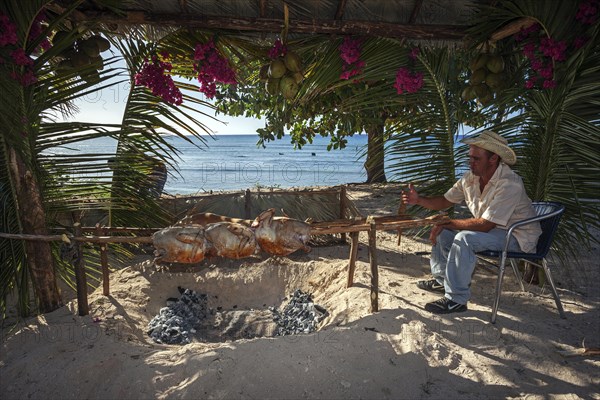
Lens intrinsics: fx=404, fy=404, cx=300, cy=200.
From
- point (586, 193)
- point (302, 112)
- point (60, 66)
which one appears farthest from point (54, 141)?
point (302, 112)

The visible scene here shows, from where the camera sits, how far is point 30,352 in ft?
9.16

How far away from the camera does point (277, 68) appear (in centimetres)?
343

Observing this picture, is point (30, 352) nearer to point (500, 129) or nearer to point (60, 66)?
point (60, 66)

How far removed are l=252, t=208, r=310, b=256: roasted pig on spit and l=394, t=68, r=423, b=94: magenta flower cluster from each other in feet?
7.02

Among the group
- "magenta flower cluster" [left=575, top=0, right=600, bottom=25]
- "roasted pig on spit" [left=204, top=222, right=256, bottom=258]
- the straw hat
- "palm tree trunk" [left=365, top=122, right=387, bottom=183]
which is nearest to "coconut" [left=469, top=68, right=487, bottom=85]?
the straw hat

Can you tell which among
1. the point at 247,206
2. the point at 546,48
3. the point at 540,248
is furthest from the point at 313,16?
the point at 540,248

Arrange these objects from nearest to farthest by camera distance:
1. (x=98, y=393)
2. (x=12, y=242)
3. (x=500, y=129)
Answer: (x=98, y=393) < (x=12, y=242) < (x=500, y=129)

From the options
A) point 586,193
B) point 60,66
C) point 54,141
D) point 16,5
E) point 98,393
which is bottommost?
point 98,393

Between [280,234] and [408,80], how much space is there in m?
2.34

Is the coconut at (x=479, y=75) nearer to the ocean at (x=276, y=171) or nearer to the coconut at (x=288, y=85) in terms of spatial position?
the coconut at (x=288, y=85)

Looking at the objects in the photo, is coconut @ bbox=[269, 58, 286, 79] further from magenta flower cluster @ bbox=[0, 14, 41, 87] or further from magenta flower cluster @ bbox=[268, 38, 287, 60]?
magenta flower cluster @ bbox=[0, 14, 41, 87]

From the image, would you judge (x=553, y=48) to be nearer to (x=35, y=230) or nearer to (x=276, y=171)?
(x=35, y=230)

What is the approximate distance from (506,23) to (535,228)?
6.19 feet

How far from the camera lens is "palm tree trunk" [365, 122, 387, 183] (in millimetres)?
4463
